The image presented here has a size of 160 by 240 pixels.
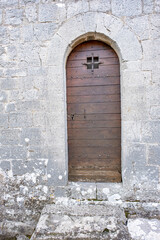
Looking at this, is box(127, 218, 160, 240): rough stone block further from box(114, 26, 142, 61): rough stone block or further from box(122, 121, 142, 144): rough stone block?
box(114, 26, 142, 61): rough stone block

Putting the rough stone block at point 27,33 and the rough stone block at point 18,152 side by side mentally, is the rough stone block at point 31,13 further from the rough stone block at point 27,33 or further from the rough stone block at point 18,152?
the rough stone block at point 18,152

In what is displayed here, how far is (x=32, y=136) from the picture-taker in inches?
89.7

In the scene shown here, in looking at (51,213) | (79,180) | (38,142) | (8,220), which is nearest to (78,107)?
(38,142)

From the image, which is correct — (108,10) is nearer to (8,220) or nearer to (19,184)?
(19,184)

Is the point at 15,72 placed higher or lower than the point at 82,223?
higher

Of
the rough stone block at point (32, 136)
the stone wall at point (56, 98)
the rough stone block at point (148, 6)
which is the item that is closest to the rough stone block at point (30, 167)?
the stone wall at point (56, 98)

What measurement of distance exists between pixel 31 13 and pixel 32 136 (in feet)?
5.85

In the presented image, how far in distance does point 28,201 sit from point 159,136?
2089 millimetres

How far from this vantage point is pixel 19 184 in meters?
2.31

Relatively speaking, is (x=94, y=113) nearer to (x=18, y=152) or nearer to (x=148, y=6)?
(x=18, y=152)

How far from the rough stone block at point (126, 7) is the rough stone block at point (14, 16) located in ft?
4.39

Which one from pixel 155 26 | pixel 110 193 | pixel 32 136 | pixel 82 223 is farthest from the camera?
pixel 32 136

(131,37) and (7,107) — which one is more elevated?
(131,37)

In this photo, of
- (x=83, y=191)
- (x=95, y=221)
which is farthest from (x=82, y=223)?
(x=83, y=191)
